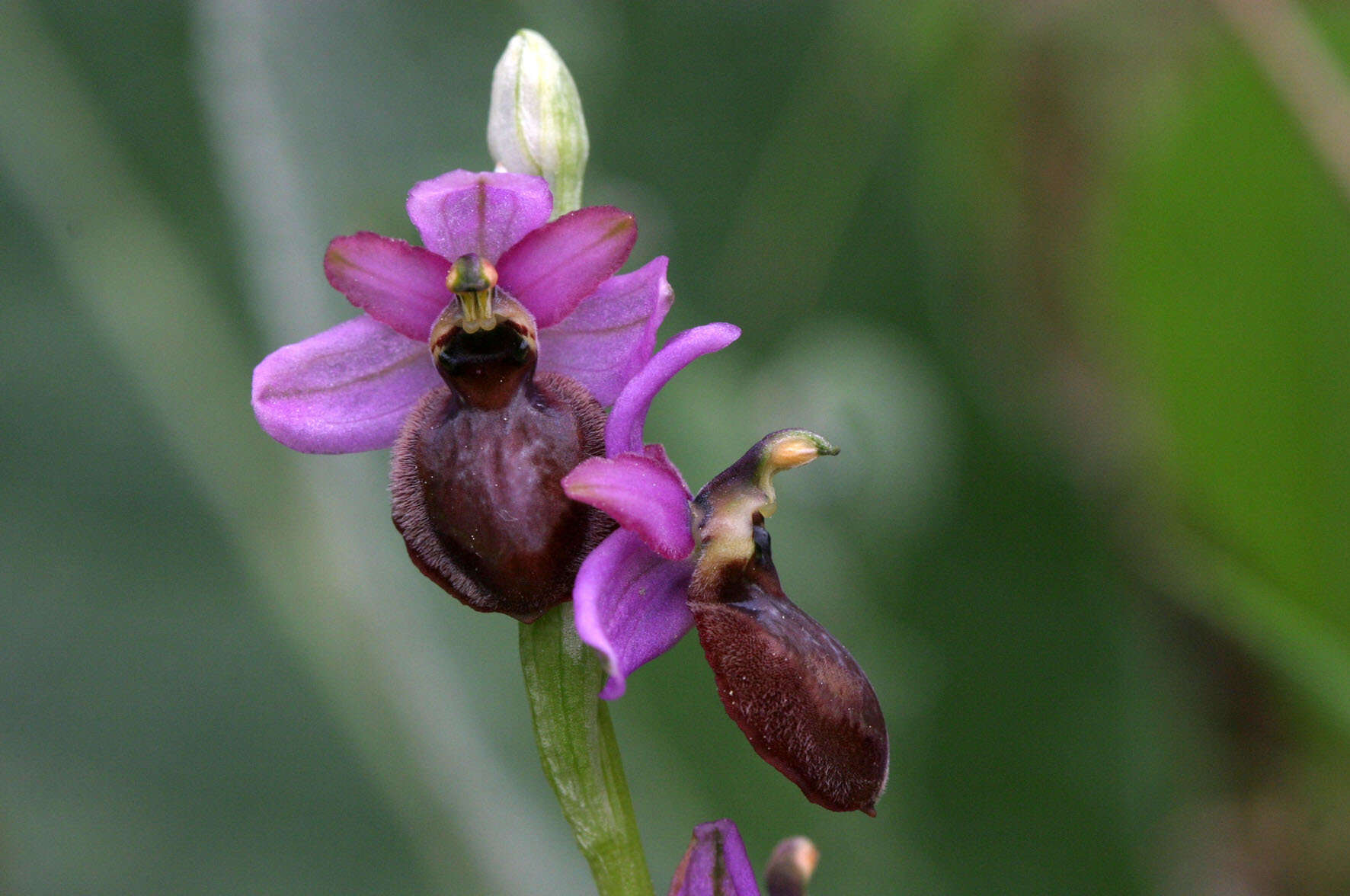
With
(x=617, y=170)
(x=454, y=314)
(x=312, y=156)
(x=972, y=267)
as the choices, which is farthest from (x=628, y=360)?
(x=972, y=267)

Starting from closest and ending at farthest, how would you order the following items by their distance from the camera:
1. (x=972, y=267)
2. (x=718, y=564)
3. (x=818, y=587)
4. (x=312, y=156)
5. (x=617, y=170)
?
1. (x=718, y=564)
2. (x=818, y=587)
3. (x=312, y=156)
4. (x=617, y=170)
5. (x=972, y=267)

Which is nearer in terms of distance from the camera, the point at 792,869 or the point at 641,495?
the point at 641,495

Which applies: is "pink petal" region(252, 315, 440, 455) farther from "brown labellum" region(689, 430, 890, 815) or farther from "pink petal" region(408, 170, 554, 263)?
"brown labellum" region(689, 430, 890, 815)

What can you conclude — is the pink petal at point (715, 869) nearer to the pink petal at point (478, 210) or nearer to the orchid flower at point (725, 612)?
the orchid flower at point (725, 612)

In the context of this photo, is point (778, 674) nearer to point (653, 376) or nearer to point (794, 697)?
point (794, 697)

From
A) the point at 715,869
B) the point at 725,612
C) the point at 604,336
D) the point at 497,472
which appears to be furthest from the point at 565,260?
the point at 715,869

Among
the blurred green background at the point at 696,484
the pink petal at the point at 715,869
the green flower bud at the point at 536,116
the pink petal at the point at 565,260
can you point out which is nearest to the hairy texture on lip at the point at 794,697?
the pink petal at the point at 715,869

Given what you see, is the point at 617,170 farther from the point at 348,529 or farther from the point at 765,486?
the point at 765,486
